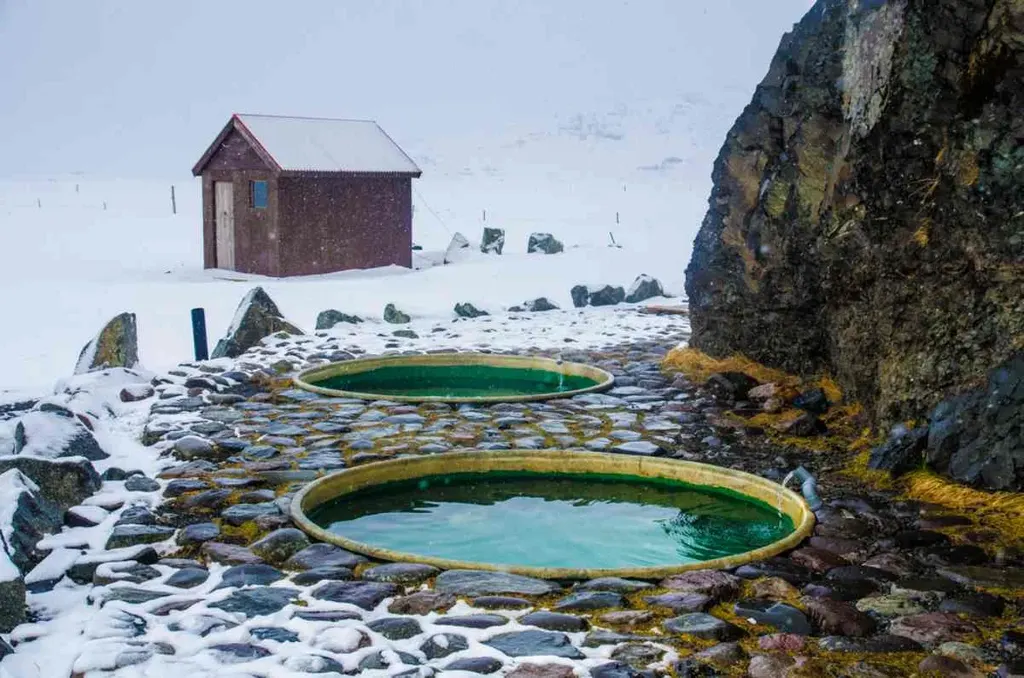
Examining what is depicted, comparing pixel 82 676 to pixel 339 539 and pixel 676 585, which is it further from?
pixel 676 585

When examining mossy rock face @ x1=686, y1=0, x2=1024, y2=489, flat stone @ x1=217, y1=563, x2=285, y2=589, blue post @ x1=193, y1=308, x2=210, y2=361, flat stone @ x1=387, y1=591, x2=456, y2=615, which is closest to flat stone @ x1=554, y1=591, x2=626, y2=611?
flat stone @ x1=387, y1=591, x2=456, y2=615

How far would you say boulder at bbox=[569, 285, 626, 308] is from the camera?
50.0ft

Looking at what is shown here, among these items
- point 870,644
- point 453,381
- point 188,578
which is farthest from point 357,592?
point 453,381

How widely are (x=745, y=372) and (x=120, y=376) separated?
5.27 metres

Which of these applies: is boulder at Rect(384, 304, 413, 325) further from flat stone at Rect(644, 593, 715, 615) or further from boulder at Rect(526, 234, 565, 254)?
boulder at Rect(526, 234, 565, 254)

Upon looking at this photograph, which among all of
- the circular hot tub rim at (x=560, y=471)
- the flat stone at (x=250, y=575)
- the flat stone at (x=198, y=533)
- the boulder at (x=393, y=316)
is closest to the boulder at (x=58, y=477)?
the flat stone at (x=198, y=533)

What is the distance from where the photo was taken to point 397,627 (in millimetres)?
4109

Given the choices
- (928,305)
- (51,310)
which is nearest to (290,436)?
(928,305)

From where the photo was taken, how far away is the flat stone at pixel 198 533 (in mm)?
5145

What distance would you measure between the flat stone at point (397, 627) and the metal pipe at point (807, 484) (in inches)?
96.7

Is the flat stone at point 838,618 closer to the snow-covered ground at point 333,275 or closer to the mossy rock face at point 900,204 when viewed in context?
the mossy rock face at point 900,204

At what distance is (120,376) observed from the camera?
30.0 feet

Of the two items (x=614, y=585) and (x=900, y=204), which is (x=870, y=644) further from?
(x=900, y=204)

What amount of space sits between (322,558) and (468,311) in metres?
9.39
